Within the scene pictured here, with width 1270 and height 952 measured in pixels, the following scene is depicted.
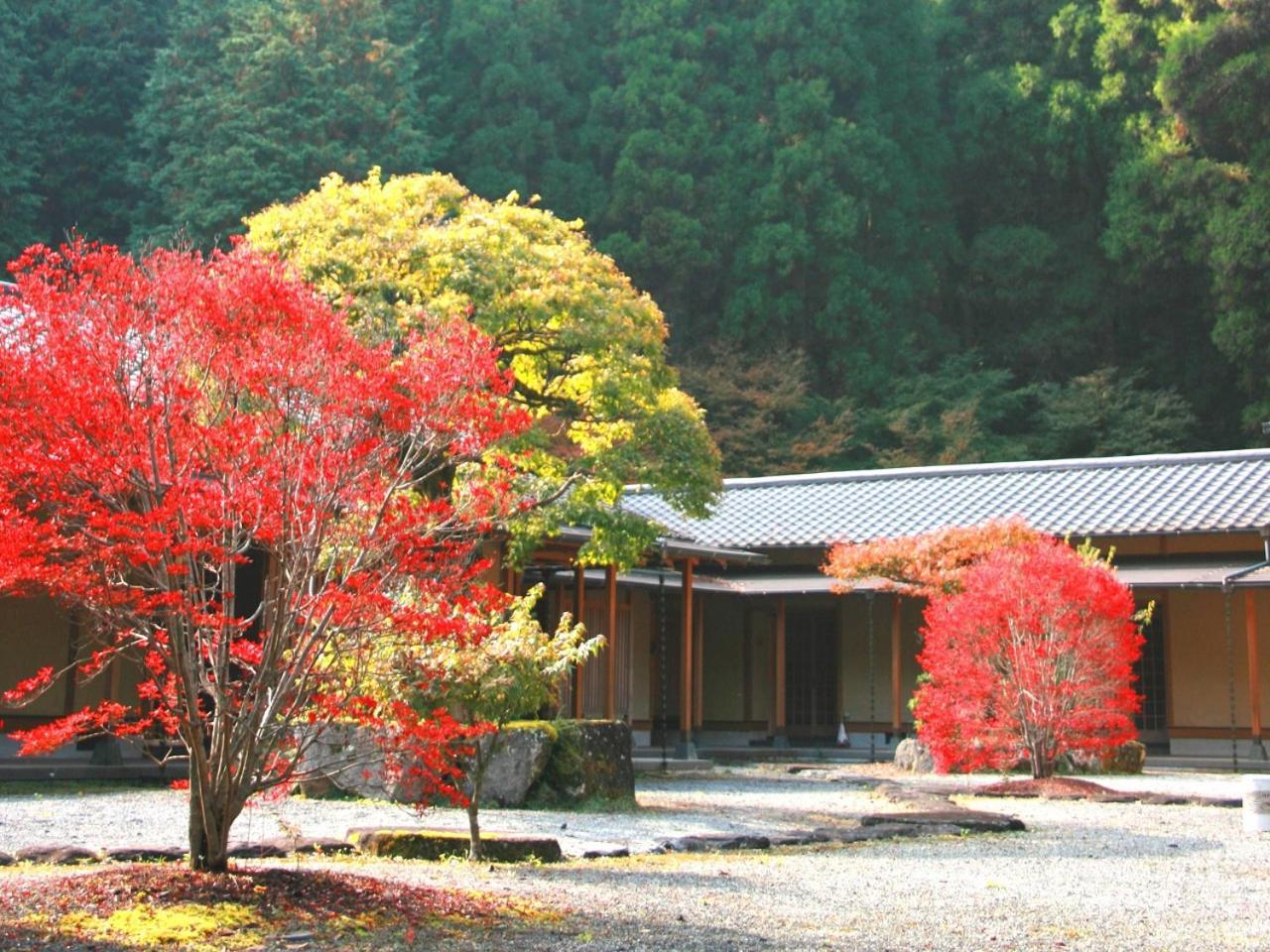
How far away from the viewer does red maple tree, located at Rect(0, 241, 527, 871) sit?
6.09 meters

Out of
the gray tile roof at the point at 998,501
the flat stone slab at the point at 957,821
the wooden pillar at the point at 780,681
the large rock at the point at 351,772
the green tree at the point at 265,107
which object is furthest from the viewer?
the green tree at the point at 265,107

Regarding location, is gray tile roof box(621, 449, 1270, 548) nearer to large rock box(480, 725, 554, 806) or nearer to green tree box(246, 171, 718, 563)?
green tree box(246, 171, 718, 563)

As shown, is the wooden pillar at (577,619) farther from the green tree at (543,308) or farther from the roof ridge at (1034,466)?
the roof ridge at (1034,466)

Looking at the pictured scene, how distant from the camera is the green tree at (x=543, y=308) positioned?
1340 centimetres

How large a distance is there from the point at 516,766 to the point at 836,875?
3907 millimetres

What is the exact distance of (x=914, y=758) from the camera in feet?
58.6

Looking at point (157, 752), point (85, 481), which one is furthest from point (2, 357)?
point (157, 752)

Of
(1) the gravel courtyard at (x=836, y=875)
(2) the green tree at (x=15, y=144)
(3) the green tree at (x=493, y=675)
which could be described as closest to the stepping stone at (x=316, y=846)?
(1) the gravel courtyard at (x=836, y=875)

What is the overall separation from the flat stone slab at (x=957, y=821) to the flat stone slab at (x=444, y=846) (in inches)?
132

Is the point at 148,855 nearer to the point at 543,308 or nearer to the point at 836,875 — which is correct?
the point at 836,875

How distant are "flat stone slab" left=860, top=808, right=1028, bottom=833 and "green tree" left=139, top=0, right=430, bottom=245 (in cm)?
2114

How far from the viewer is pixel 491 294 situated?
13.4 m

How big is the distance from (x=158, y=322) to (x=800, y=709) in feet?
59.9

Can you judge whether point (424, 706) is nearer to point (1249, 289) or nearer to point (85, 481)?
point (85, 481)
